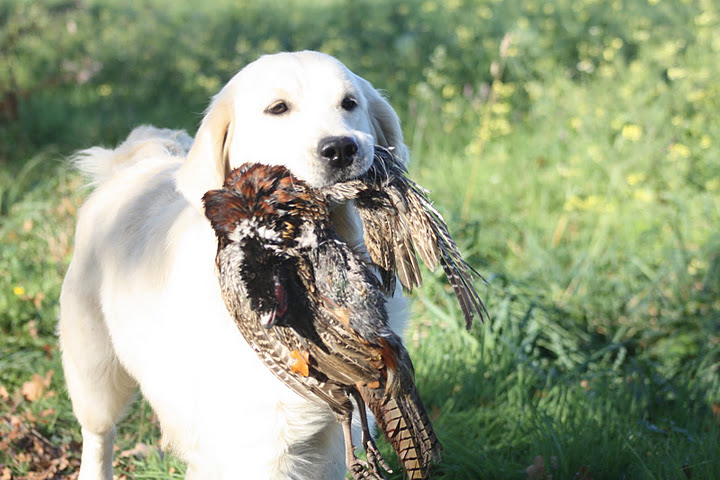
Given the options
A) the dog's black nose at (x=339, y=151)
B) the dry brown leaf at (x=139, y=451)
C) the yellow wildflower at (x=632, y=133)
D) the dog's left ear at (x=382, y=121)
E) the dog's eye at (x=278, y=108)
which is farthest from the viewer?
the yellow wildflower at (x=632, y=133)

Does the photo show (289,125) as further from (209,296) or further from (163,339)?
(163,339)

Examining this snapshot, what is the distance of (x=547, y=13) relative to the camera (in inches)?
334

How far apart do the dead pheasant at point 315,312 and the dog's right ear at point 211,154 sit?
1.82 ft

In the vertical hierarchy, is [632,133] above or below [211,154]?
below

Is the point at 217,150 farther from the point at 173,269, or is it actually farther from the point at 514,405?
the point at 514,405

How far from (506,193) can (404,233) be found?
387 centimetres

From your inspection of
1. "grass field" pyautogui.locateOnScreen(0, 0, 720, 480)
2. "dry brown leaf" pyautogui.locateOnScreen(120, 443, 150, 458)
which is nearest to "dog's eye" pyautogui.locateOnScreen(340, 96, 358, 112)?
"grass field" pyautogui.locateOnScreen(0, 0, 720, 480)

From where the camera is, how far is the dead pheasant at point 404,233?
6.91 ft

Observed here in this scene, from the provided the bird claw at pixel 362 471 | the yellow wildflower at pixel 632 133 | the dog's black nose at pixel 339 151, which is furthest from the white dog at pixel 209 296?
the yellow wildflower at pixel 632 133

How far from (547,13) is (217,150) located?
6.68 meters

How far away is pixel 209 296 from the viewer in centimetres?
242

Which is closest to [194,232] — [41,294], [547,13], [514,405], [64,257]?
[514,405]

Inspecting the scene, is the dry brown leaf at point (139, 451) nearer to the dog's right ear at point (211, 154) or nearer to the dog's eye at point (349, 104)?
the dog's right ear at point (211, 154)

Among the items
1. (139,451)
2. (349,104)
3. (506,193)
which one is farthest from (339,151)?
(506,193)
